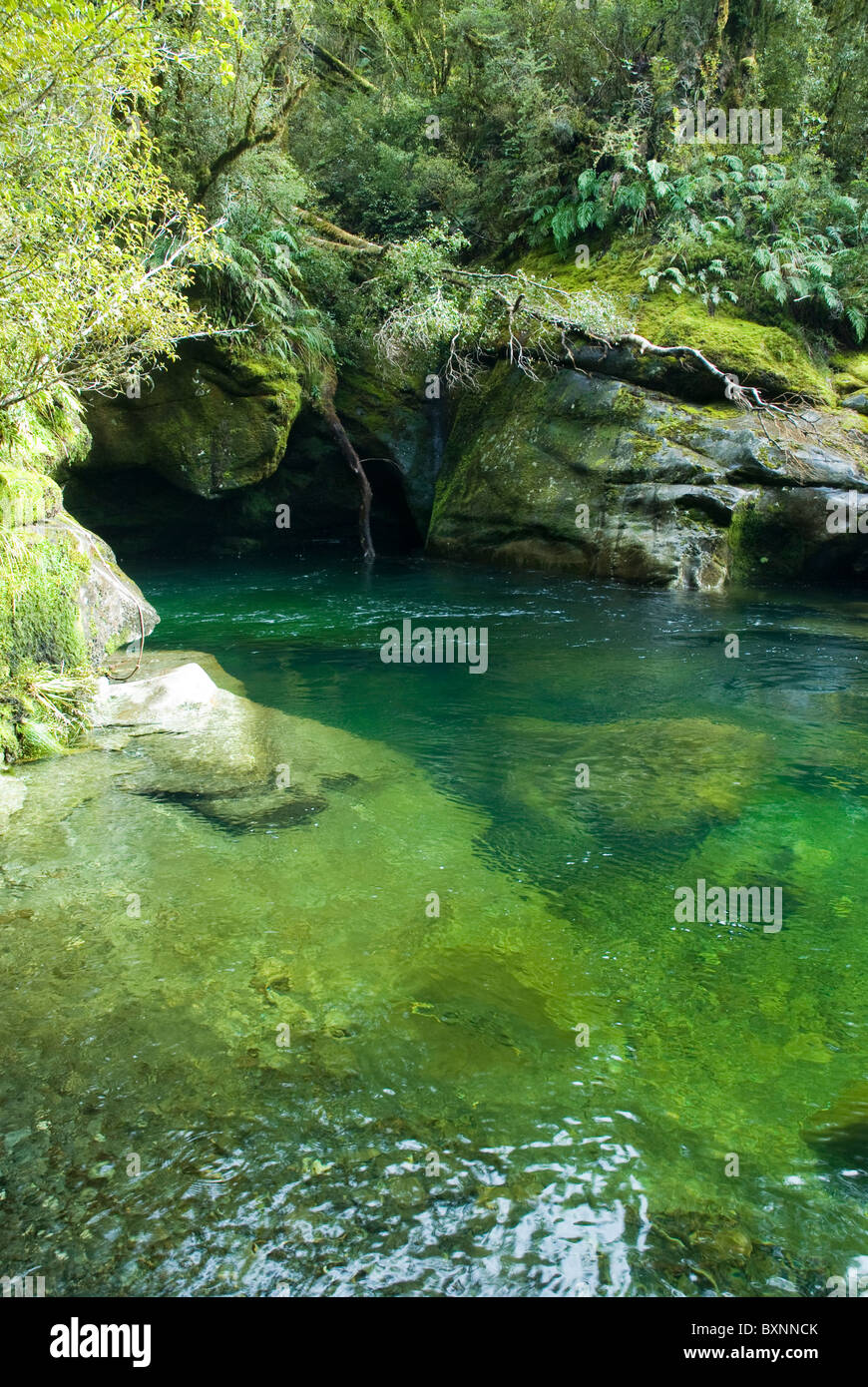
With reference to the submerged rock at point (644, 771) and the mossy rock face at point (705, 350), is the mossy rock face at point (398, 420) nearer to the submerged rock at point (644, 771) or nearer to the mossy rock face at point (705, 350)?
the mossy rock face at point (705, 350)

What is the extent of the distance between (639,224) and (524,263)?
2649 mm

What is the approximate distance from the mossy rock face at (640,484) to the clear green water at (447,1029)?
7963 mm

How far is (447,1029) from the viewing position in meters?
4.16

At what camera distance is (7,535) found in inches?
329

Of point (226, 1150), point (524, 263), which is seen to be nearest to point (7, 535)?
point (226, 1150)

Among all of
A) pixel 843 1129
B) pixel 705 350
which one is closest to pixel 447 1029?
pixel 843 1129

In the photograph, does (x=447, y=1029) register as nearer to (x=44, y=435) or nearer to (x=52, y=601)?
(x=52, y=601)

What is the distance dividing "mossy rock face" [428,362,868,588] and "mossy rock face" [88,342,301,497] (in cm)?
467

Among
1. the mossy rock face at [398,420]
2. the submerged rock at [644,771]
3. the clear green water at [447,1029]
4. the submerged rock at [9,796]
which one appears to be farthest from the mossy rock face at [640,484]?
the submerged rock at [9,796]

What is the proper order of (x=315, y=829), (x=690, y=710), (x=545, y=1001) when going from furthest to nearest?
(x=690, y=710) → (x=315, y=829) → (x=545, y=1001)

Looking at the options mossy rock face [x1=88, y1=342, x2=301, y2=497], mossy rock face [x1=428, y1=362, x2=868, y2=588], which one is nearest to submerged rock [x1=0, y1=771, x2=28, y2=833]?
mossy rock face [x1=428, y1=362, x2=868, y2=588]

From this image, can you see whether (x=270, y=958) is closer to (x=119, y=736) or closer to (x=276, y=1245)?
(x=276, y=1245)

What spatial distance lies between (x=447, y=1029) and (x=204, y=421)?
16371mm

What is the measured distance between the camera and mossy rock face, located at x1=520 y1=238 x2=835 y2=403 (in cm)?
1630
